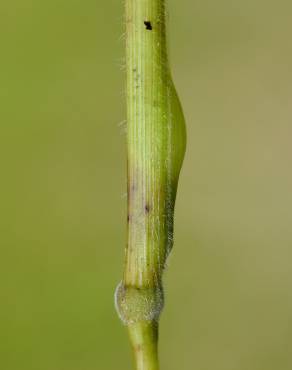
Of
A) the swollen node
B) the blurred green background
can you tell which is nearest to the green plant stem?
the swollen node

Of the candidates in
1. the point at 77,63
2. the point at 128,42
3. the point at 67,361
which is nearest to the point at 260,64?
the point at 77,63

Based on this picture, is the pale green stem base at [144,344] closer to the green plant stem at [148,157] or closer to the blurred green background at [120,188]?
the green plant stem at [148,157]

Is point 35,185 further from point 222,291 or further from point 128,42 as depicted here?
point 128,42

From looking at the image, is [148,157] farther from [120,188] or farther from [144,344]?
[120,188]

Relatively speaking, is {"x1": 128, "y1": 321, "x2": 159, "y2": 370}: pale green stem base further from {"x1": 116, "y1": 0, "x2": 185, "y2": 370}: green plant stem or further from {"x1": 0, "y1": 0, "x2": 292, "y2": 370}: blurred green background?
{"x1": 0, "y1": 0, "x2": 292, "y2": 370}: blurred green background

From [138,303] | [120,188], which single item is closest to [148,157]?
[138,303]

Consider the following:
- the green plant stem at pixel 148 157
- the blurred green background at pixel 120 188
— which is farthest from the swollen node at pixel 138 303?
the blurred green background at pixel 120 188
